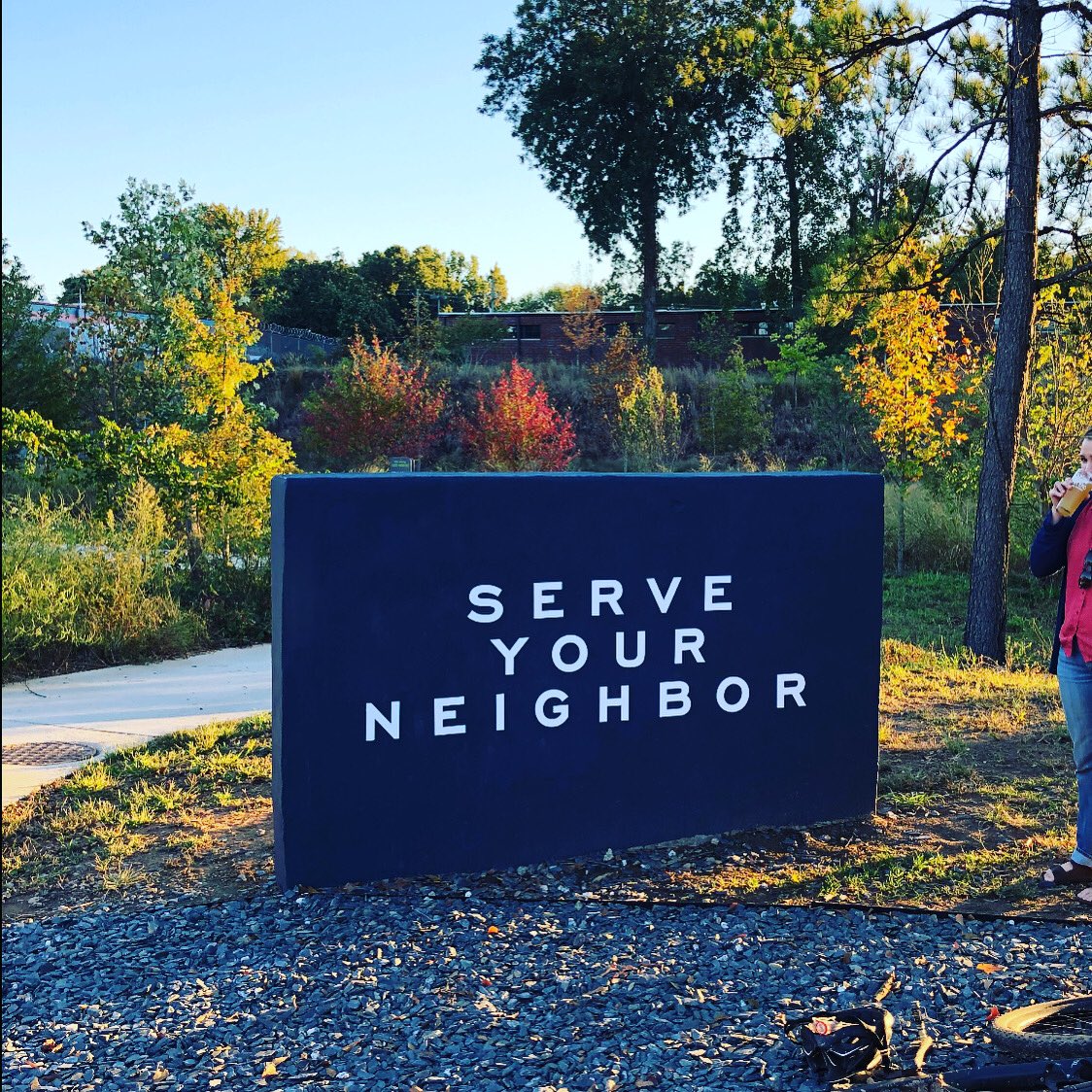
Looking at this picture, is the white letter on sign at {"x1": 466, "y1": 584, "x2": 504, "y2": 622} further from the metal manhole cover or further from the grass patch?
the metal manhole cover

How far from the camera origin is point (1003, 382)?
10.7m

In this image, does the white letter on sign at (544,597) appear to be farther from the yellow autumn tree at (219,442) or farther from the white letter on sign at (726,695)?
the yellow autumn tree at (219,442)

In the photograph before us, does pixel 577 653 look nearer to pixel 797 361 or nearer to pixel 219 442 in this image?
pixel 219 442

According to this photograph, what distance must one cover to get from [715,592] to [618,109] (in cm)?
3912

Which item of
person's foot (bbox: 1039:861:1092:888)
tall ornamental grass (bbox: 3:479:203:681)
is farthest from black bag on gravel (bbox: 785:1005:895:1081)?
tall ornamental grass (bbox: 3:479:203:681)

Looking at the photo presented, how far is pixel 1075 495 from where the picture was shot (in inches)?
183

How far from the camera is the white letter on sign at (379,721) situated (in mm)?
4586

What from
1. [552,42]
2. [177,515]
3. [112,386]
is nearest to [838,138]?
[552,42]

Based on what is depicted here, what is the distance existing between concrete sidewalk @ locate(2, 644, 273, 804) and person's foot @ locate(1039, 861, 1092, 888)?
3.74m

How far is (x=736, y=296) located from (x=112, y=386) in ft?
93.9

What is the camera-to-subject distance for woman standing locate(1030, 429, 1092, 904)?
464 centimetres

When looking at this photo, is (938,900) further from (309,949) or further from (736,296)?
(736,296)

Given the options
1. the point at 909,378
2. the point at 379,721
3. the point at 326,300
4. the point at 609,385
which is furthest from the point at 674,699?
the point at 326,300

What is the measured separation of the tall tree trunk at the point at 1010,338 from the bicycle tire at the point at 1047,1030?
24.7ft
